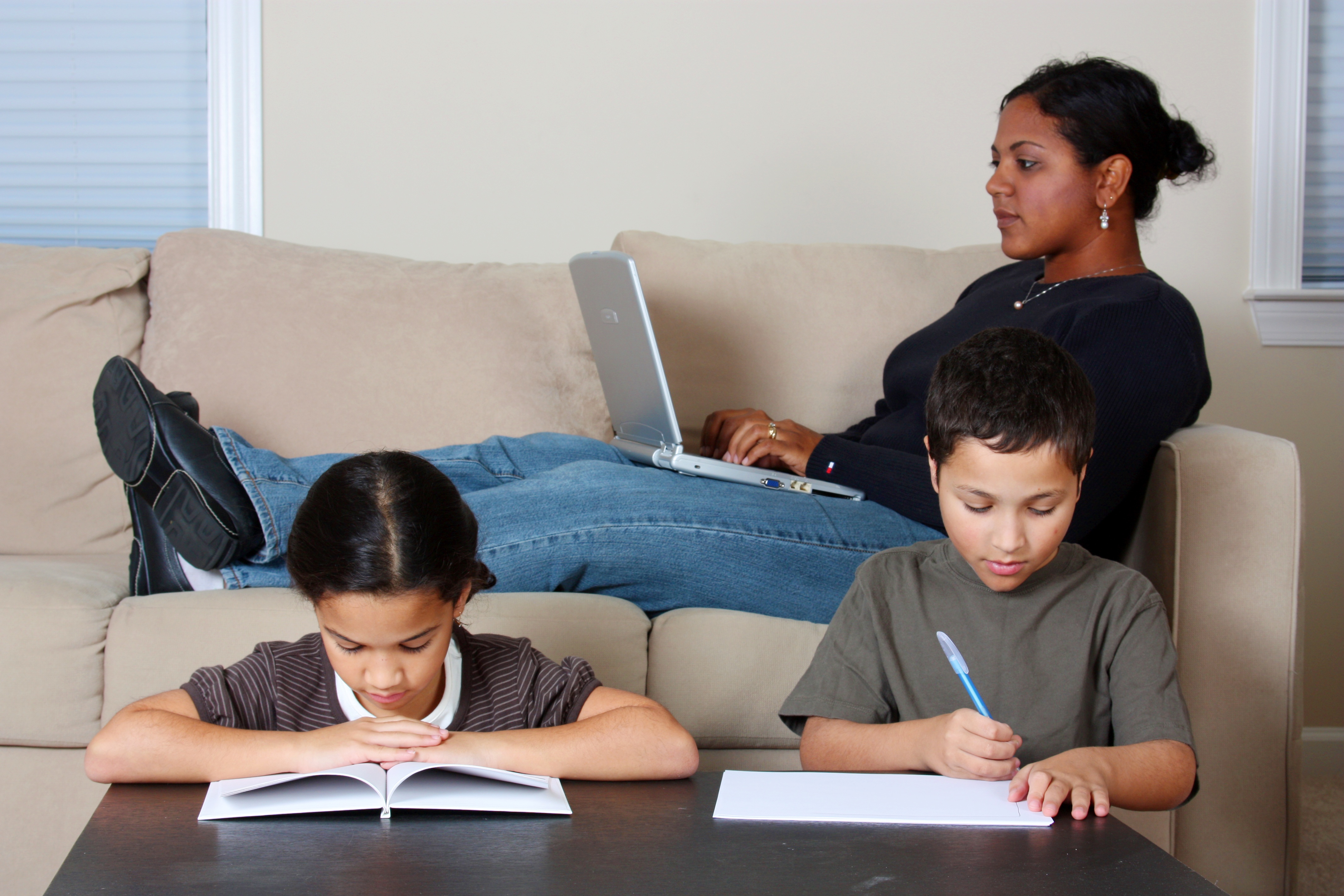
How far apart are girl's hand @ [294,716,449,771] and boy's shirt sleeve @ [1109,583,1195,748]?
550mm

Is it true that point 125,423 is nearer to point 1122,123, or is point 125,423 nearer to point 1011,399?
point 1011,399

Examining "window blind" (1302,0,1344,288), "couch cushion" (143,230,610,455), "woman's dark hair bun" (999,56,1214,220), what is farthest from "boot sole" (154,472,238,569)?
"window blind" (1302,0,1344,288)

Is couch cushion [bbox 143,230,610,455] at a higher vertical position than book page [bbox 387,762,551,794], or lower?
higher

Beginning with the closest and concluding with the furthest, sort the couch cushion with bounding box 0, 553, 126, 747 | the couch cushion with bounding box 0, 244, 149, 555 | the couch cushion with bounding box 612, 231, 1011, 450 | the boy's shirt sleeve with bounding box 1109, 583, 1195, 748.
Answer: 1. the boy's shirt sleeve with bounding box 1109, 583, 1195, 748
2. the couch cushion with bounding box 0, 553, 126, 747
3. the couch cushion with bounding box 0, 244, 149, 555
4. the couch cushion with bounding box 612, 231, 1011, 450

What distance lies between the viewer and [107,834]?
1.99 feet

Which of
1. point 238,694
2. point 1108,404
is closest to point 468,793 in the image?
point 238,694

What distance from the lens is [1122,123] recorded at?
1.52 metres

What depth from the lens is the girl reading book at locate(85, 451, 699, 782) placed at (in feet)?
2.48

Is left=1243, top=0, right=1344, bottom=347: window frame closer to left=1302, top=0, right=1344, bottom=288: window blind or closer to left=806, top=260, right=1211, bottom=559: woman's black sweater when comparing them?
left=1302, top=0, right=1344, bottom=288: window blind

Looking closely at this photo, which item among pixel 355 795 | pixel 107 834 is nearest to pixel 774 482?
pixel 355 795

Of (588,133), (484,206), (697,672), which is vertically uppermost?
(588,133)

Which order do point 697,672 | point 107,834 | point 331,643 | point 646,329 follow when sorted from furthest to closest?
point 646,329
point 697,672
point 331,643
point 107,834

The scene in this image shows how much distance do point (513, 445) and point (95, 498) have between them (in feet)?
2.37

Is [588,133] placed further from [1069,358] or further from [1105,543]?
[1069,358]
